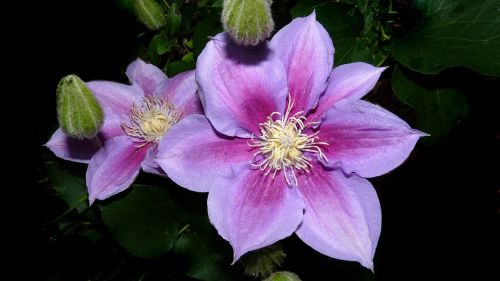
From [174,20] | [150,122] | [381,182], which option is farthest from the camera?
[381,182]

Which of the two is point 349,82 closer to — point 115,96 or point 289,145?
point 289,145

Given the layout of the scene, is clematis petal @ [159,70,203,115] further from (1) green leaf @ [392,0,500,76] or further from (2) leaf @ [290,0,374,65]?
(1) green leaf @ [392,0,500,76]

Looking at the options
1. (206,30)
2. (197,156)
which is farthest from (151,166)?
(206,30)

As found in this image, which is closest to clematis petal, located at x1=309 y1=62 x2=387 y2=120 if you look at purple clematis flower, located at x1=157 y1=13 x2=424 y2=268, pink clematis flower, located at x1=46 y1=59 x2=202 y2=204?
purple clematis flower, located at x1=157 y1=13 x2=424 y2=268

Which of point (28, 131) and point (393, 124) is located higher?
point (393, 124)

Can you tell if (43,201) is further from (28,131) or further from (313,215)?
(313,215)

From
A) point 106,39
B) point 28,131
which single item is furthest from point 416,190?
point 28,131
